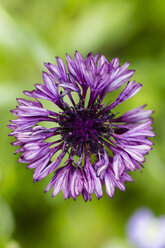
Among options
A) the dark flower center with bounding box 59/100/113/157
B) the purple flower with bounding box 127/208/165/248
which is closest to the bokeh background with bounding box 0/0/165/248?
the purple flower with bounding box 127/208/165/248

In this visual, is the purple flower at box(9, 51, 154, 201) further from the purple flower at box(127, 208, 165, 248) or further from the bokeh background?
the purple flower at box(127, 208, 165, 248)

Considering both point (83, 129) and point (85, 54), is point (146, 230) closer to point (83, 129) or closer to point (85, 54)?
point (85, 54)

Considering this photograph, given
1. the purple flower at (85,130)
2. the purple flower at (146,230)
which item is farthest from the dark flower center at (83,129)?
the purple flower at (146,230)

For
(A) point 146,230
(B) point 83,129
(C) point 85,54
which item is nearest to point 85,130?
(B) point 83,129

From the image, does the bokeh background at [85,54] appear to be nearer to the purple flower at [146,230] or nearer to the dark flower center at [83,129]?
the purple flower at [146,230]

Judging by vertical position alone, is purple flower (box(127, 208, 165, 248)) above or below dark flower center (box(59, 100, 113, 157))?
below
